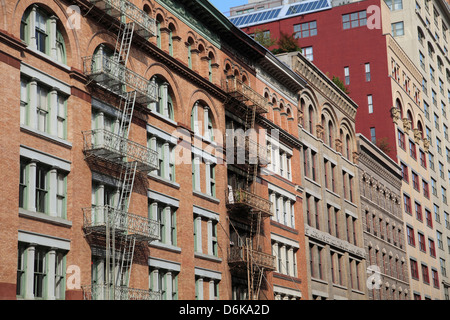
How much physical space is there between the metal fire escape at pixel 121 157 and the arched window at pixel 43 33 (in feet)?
4.84

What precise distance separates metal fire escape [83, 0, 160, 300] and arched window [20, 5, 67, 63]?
1474 mm

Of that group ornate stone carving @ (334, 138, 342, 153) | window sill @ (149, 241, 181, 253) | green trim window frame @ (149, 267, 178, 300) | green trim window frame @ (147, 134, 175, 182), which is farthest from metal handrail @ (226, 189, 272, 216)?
ornate stone carving @ (334, 138, 342, 153)

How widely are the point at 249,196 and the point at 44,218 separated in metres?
18.3

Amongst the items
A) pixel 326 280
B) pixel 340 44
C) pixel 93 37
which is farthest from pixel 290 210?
pixel 340 44

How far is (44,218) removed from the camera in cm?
3091

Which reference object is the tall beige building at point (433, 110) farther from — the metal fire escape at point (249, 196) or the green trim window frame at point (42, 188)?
the green trim window frame at point (42, 188)

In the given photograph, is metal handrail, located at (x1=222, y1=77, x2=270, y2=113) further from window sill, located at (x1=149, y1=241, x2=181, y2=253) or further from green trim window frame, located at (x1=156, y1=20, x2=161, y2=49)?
window sill, located at (x1=149, y1=241, x2=181, y2=253)

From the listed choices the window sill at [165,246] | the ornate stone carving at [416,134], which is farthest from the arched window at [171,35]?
the ornate stone carving at [416,134]

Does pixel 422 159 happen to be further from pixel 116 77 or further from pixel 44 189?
pixel 44 189

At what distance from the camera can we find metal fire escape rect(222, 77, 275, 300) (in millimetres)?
45894

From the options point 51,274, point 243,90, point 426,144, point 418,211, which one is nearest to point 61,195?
point 51,274

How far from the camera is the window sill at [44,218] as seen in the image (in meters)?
30.1
